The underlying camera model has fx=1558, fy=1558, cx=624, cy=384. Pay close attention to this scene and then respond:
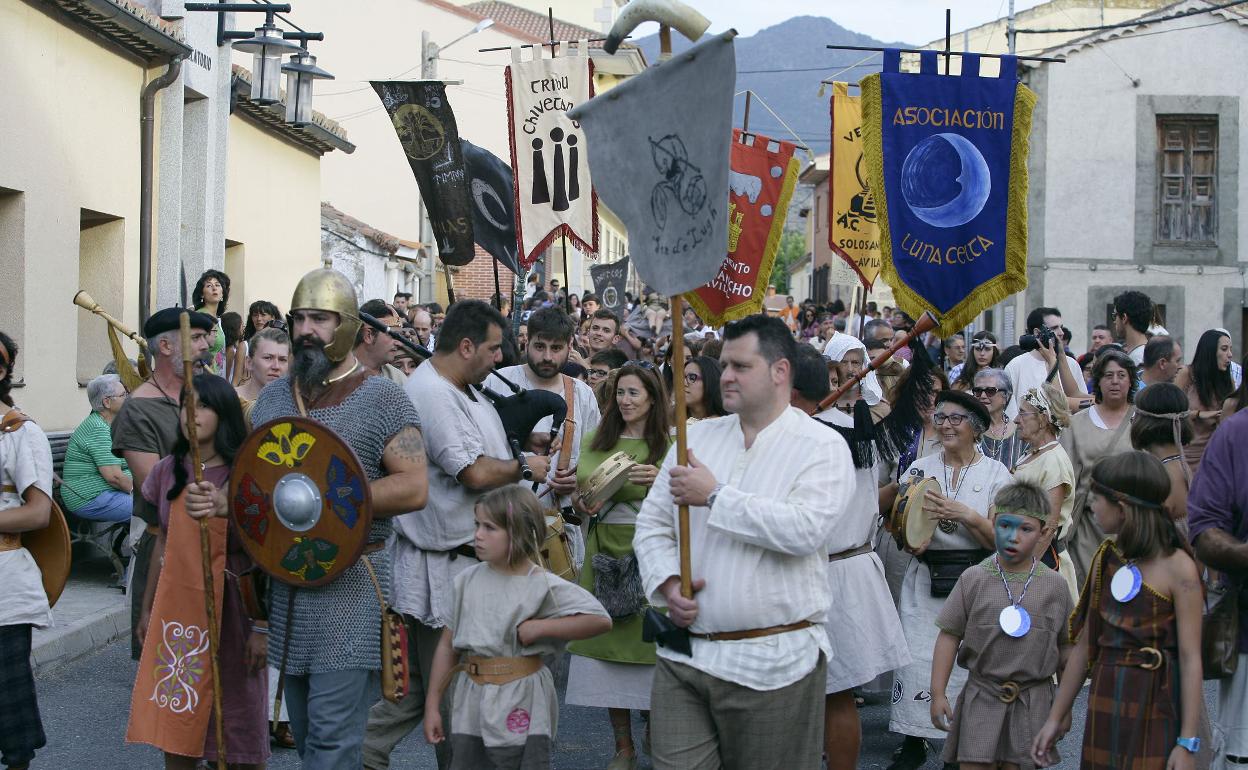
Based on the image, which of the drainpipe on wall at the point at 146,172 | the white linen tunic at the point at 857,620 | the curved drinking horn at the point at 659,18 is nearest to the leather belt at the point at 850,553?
the white linen tunic at the point at 857,620

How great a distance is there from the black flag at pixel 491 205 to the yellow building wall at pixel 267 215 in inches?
306

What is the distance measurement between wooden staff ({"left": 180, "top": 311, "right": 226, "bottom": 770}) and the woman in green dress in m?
2.02

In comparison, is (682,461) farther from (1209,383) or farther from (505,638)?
(1209,383)

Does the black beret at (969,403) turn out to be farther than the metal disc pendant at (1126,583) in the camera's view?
Yes

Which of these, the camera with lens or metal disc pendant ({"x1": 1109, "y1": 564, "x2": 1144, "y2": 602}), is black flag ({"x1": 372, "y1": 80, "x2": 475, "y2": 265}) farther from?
metal disc pendant ({"x1": 1109, "y1": 564, "x2": 1144, "y2": 602})

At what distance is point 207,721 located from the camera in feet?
17.8

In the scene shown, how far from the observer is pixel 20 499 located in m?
5.85

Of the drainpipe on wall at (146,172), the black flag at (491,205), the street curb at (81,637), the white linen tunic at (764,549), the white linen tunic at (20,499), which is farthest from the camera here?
the drainpipe on wall at (146,172)

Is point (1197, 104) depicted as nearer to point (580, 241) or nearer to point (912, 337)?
point (580, 241)

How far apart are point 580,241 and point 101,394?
3437 millimetres

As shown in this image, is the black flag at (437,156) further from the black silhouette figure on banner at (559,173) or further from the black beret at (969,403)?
the black beret at (969,403)

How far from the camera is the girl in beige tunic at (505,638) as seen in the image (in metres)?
5.44

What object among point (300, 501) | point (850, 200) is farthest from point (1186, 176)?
point (300, 501)

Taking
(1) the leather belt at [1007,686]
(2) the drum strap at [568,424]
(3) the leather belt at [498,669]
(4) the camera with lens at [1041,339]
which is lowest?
(1) the leather belt at [1007,686]
